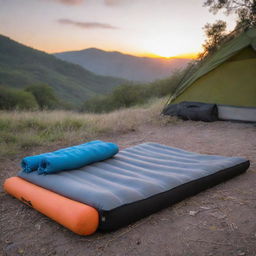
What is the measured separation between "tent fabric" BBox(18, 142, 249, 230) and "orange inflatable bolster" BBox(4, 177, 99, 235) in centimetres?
4

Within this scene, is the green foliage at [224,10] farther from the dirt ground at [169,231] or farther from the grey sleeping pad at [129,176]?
the dirt ground at [169,231]

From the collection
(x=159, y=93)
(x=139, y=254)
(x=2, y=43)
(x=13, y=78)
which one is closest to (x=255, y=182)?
(x=139, y=254)

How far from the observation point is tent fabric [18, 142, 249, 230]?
195 cm

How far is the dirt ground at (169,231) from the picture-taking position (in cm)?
173

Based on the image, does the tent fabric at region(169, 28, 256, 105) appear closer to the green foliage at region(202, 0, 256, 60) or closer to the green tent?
the green tent

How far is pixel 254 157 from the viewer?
136 inches

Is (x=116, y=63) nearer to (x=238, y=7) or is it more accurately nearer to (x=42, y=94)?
(x=42, y=94)

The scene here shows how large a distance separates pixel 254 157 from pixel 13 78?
3740cm

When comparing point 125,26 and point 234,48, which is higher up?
point 125,26

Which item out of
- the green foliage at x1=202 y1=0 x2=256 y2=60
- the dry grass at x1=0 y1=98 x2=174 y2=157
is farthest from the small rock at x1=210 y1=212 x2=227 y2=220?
the green foliage at x1=202 y1=0 x2=256 y2=60

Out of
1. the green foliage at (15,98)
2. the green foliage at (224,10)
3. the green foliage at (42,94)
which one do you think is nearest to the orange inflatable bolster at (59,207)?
the green foliage at (224,10)

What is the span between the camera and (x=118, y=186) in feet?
7.14

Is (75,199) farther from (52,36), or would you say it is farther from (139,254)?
(52,36)

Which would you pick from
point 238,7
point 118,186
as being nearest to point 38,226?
point 118,186
